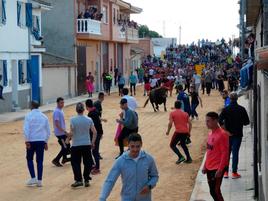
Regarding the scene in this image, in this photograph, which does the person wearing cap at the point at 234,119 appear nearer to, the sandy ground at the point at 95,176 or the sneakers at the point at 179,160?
the sandy ground at the point at 95,176

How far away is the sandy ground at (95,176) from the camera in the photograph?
12578mm

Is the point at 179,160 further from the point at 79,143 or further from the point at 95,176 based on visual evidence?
the point at 79,143

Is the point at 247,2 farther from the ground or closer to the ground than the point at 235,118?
farther from the ground

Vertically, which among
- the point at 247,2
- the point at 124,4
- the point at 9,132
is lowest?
the point at 9,132

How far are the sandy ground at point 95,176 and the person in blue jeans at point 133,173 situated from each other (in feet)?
14.6

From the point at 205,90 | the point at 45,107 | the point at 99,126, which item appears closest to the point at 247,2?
the point at 99,126

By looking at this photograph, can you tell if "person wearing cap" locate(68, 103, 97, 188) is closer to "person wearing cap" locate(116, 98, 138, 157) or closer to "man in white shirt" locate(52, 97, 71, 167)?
"man in white shirt" locate(52, 97, 71, 167)

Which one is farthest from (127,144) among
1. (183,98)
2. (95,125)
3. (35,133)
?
(183,98)

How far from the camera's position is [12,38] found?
33.2m

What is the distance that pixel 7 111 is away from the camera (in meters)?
32.1

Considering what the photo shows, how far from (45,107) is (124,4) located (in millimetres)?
28210

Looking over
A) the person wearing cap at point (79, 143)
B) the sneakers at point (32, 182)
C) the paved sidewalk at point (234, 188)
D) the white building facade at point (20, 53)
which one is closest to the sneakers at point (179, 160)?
the paved sidewalk at point (234, 188)

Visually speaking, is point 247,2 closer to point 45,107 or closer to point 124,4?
point 45,107

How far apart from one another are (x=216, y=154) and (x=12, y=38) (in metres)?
24.5
